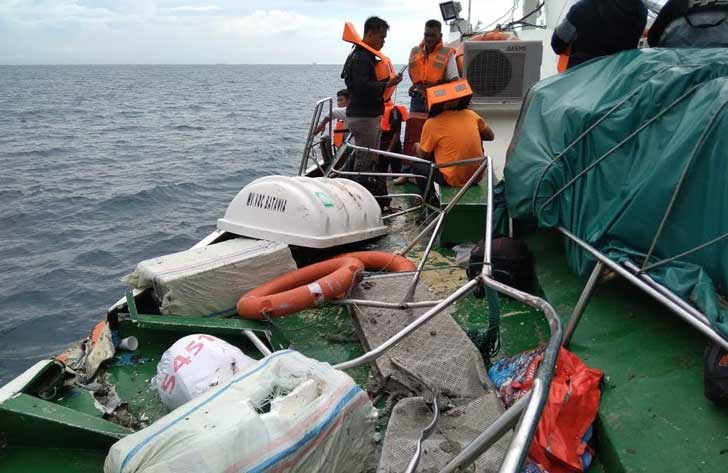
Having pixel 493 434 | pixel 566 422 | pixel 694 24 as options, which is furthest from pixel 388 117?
pixel 493 434

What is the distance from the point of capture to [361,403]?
2.16 metres

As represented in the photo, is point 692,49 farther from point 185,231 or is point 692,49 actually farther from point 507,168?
point 185,231

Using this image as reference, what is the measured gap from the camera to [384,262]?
4523mm

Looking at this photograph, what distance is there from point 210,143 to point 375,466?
26246 millimetres

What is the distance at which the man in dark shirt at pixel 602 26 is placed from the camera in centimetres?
414

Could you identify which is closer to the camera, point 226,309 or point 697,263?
point 697,263

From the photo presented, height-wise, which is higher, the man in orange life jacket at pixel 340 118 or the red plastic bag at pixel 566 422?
the man in orange life jacket at pixel 340 118

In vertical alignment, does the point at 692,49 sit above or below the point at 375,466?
above

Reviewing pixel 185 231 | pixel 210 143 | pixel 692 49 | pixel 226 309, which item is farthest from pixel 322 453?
pixel 210 143

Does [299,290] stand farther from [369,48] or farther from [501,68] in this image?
[501,68]

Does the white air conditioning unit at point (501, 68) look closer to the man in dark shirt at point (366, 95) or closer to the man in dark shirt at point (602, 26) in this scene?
the man in dark shirt at point (366, 95)

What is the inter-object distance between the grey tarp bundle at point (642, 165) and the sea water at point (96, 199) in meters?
6.48

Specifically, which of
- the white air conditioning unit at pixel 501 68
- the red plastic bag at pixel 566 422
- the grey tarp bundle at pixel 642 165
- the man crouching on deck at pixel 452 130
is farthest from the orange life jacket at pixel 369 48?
the red plastic bag at pixel 566 422

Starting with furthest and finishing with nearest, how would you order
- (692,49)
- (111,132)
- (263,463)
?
(111,132) < (692,49) < (263,463)
